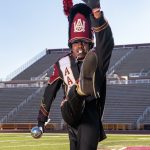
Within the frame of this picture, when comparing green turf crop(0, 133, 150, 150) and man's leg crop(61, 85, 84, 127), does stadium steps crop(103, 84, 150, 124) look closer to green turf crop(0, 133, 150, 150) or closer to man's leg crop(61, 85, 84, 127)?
green turf crop(0, 133, 150, 150)

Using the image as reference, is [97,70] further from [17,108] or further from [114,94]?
[17,108]

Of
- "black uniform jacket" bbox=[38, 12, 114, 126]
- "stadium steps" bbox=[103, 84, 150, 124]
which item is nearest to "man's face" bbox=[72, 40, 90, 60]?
"black uniform jacket" bbox=[38, 12, 114, 126]

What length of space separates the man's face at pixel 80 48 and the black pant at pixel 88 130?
1.24ft

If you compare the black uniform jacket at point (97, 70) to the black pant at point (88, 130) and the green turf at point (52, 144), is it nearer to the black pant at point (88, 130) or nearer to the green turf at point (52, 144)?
the black pant at point (88, 130)

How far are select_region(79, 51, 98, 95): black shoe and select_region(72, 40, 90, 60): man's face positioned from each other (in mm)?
534

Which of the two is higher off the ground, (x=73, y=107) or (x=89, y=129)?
(x=73, y=107)

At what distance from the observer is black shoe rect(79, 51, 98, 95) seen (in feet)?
10.5

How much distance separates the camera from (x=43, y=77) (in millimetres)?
47438

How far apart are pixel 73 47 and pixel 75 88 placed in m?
0.48

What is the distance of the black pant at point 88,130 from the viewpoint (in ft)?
12.3

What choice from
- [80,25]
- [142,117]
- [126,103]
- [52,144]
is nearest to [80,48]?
[80,25]

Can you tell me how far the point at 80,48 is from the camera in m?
3.82

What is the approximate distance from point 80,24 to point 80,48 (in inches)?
7.4

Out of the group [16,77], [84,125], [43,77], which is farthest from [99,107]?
[16,77]
